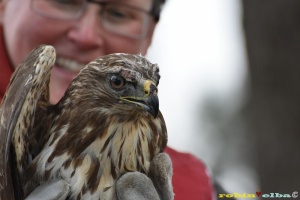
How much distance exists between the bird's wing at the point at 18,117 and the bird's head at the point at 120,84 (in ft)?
0.72

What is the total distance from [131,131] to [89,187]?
0.38 metres

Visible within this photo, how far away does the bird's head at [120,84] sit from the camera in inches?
66.2

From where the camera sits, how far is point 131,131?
183 centimetres

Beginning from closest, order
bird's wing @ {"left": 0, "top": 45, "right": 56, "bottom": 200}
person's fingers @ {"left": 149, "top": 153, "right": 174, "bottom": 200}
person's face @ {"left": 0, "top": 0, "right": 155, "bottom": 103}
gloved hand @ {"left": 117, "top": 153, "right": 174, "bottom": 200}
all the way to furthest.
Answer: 1. bird's wing @ {"left": 0, "top": 45, "right": 56, "bottom": 200}
2. gloved hand @ {"left": 117, "top": 153, "right": 174, "bottom": 200}
3. person's fingers @ {"left": 149, "top": 153, "right": 174, "bottom": 200}
4. person's face @ {"left": 0, "top": 0, "right": 155, "bottom": 103}

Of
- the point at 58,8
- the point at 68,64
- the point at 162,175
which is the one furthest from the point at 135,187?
the point at 58,8

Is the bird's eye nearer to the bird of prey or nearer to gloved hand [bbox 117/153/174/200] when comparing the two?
the bird of prey

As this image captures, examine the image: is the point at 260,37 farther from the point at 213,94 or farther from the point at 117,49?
the point at 213,94

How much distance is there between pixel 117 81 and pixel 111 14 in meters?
1.33

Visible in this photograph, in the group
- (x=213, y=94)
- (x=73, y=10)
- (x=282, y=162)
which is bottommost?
(x=213, y=94)

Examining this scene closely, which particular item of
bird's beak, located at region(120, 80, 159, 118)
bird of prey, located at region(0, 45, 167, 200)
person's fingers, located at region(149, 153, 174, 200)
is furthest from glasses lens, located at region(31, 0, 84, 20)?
person's fingers, located at region(149, 153, 174, 200)

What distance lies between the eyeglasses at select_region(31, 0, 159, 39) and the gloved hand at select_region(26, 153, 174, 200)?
1.45 m

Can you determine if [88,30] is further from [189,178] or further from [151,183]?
[189,178]

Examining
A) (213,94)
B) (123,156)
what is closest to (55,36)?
(123,156)

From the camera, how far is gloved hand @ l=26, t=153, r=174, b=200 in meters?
1.60
